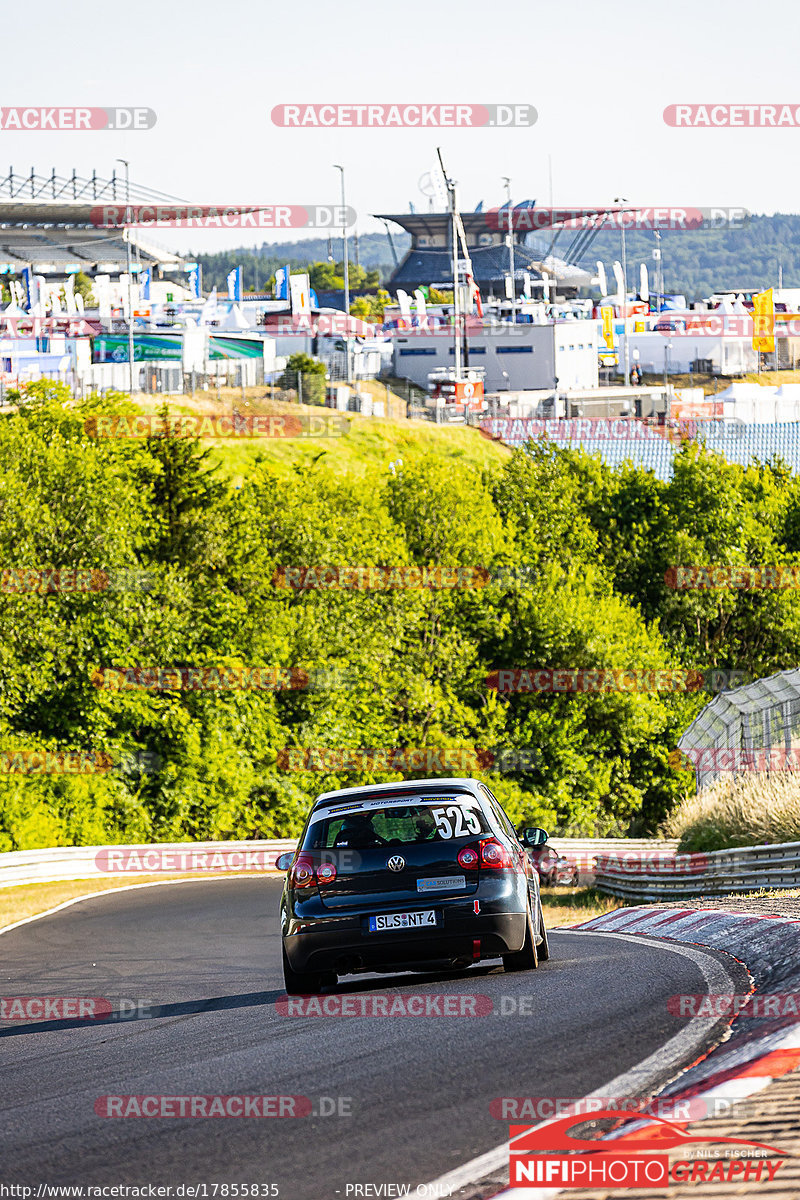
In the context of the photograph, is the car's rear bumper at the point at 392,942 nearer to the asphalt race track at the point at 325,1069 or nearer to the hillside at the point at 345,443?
the asphalt race track at the point at 325,1069

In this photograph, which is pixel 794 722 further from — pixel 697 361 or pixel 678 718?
pixel 697 361

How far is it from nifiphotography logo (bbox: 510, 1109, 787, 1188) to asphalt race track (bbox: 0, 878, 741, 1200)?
1.18 feet

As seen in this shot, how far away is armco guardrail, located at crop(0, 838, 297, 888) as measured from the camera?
31.3 m

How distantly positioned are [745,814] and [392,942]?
13245mm

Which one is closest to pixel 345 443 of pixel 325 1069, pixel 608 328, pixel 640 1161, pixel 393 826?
pixel 608 328

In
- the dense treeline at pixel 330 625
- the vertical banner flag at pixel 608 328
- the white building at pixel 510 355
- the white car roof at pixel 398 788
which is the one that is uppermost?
the vertical banner flag at pixel 608 328

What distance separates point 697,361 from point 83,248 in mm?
70172

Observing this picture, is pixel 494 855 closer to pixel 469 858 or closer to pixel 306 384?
pixel 469 858

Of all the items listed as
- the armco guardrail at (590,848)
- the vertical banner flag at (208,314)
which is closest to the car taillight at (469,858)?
the armco guardrail at (590,848)

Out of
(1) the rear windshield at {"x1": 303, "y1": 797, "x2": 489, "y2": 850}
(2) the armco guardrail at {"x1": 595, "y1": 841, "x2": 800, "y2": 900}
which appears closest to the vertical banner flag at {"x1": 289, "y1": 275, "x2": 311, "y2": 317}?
(2) the armco guardrail at {"x1": 595, "y1": 841, "x2": 800, "y2": 900}

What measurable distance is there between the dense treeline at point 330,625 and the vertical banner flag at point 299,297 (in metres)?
71.6

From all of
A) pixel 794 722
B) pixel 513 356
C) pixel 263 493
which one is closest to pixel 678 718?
pixel 263 493

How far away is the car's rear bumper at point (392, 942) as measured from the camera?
31.6ft

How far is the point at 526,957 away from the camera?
34.3 feet
